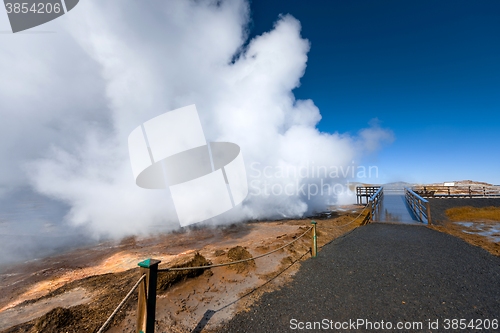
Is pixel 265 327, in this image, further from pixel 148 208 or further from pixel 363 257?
pixel 148 208

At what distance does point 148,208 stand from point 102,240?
9417 mm


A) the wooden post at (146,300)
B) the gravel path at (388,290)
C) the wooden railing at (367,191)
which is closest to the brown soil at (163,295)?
the gravel path at (388,290)

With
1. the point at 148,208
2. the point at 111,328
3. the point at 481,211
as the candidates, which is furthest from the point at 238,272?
the point at 148,208

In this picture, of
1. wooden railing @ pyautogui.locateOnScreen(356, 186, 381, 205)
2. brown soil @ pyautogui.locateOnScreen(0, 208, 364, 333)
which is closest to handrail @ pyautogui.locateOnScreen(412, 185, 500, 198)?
wooden railing @ pyautogui.locateOnScreen(356, 186, 381, 205)

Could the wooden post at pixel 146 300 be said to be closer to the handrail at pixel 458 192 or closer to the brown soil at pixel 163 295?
the brown soil at pixel 163 295

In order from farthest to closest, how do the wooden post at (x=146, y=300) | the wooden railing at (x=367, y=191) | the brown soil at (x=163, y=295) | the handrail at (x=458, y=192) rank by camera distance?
the wooden railing at (x=367, y=191), the handrail at (x=458, y=192), the brown soil at (x=163, y=295), the wooden post at (x=146, y=300)

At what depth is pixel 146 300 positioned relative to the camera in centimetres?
271

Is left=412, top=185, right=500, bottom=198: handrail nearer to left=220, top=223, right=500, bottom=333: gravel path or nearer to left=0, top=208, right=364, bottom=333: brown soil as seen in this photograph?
left=220, top=223, right=500, bottom=333: gravel path

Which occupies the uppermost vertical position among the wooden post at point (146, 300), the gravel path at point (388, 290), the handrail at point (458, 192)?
the handrail at point (458, 192)

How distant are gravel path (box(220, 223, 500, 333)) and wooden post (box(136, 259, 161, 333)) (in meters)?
1.33

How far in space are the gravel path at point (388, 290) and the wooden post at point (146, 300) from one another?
1335 mm

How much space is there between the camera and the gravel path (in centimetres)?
347

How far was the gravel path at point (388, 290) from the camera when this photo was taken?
3467 millimetres

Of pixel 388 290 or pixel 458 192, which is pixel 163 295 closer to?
pixel 388 290
